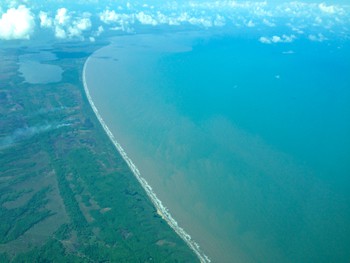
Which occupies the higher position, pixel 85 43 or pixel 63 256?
pixel 63 256

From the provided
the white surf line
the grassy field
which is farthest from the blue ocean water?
the grassy field

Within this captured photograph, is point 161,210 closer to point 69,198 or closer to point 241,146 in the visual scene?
point 69,198

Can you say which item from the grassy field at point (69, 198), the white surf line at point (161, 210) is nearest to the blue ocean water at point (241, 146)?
the white surf line at point (161, 210)

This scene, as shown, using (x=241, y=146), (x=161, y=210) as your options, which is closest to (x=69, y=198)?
(x=161, y=210)

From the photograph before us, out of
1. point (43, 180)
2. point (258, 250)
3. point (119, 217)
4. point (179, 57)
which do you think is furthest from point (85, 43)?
point (258, 250)

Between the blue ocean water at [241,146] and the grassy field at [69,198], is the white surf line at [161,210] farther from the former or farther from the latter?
the blue ocean water at [241,146]

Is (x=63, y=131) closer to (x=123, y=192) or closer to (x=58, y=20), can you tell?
(x=123, y=192)

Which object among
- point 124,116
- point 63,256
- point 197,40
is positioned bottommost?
point 197,40
